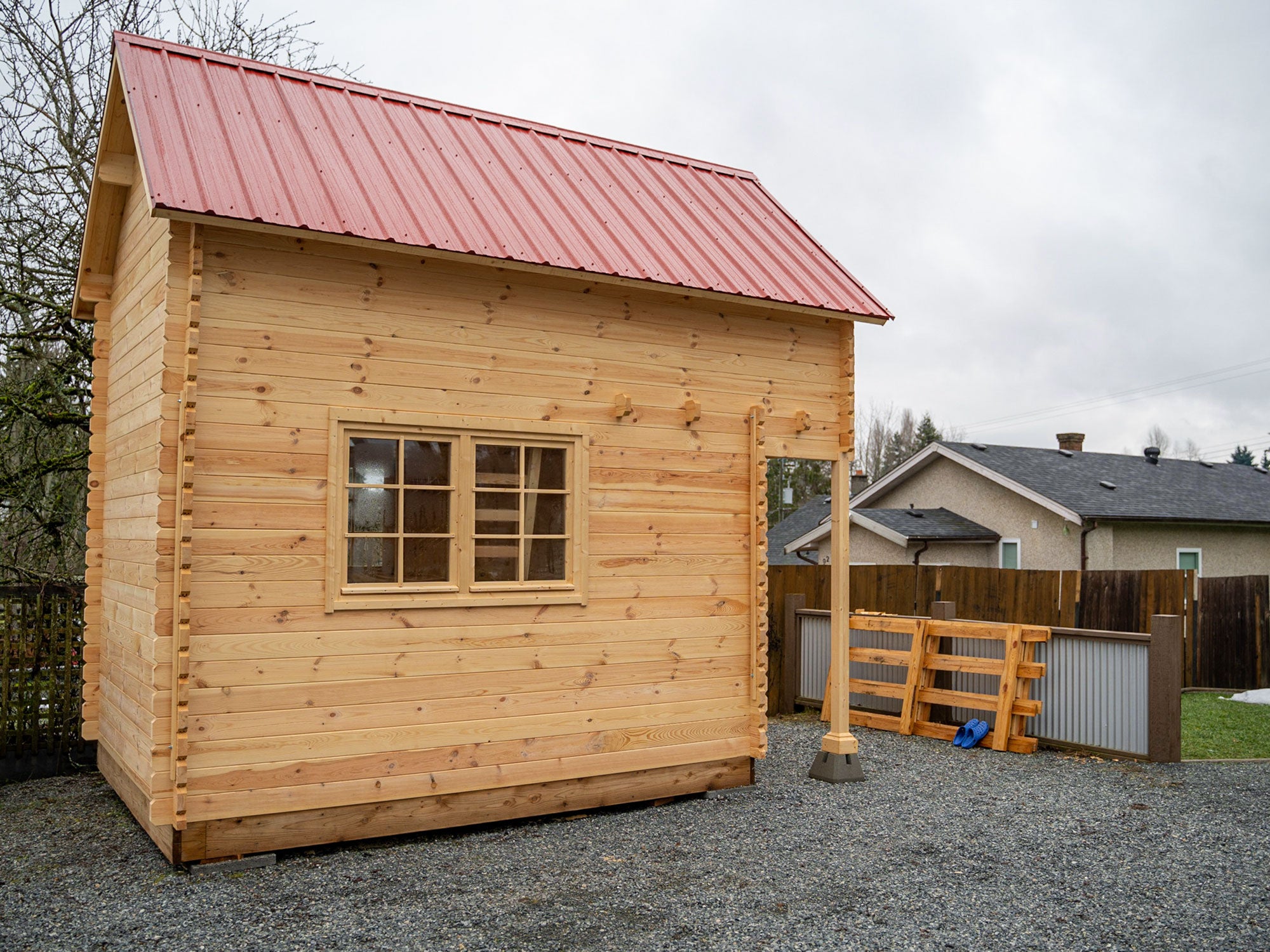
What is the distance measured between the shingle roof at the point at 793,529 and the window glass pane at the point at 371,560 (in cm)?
2137

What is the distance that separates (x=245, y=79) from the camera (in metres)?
7.15

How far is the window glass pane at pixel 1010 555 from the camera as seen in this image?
20672mm

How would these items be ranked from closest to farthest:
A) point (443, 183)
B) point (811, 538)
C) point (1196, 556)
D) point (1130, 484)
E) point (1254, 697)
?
point (443, 183) < point (1254, 697) < point (1196, 556) < point (1130, 484) < point (811, 538)

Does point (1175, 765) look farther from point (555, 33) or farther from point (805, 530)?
point (805, 530)

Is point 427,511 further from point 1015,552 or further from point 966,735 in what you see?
point 1015,552

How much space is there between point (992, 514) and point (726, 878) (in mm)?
17421

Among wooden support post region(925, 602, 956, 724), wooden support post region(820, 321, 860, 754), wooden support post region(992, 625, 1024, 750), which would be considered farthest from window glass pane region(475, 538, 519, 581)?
wooden support post region(925, 602, 956, 724)

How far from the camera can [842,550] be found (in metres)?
7.75

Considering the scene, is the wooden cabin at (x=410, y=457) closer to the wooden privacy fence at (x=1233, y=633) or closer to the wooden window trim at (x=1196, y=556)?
the wooden privacy fence at (x=1233, y=633)

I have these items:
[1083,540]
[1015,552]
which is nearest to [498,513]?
[1083,540]

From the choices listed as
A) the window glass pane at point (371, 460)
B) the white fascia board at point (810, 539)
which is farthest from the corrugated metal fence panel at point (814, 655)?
the white fascia board at point (810, 539)

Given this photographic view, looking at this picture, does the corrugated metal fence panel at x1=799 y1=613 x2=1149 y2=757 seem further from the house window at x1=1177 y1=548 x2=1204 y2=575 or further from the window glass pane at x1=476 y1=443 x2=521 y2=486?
the house window at x1=1177 y1=548 x2=1204 y2=575

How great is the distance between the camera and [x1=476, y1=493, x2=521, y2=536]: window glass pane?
630 cm

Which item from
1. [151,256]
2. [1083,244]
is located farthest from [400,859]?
[1083,244]
